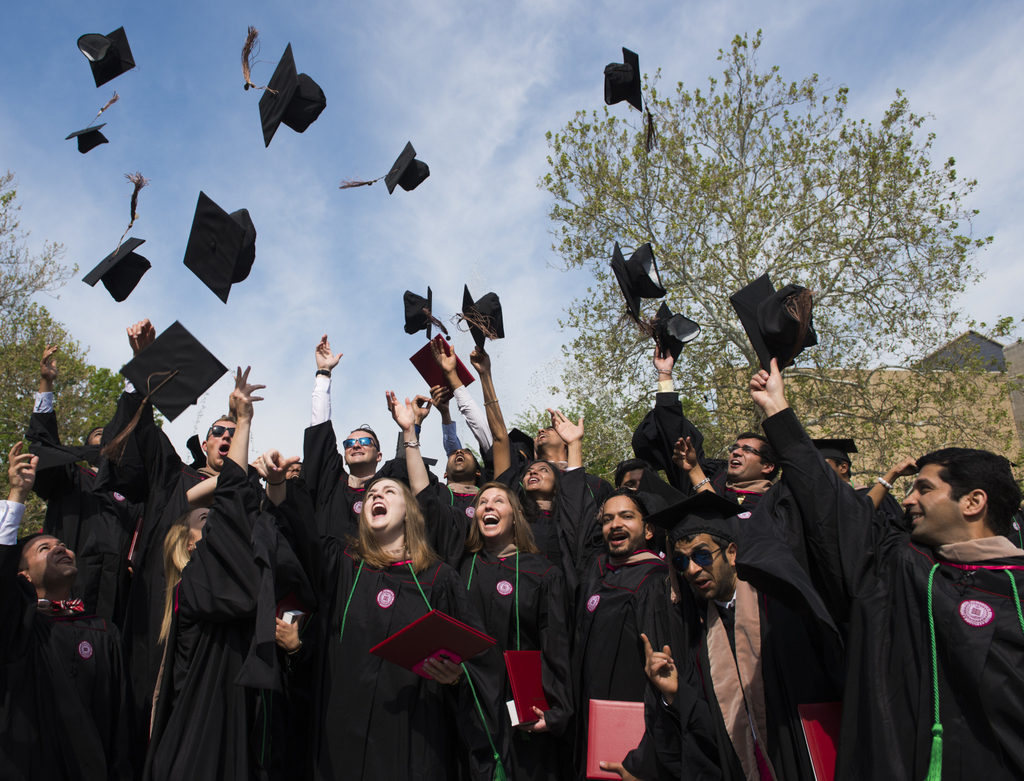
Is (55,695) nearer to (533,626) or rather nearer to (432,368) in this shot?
(533,626)

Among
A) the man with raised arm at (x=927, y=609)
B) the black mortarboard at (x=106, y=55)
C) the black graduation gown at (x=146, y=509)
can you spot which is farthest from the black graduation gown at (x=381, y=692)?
the black mortarboard at (x=106, y=55)

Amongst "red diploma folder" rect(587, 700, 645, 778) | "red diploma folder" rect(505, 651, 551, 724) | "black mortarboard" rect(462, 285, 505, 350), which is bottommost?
"red diploma folder" rect(587, 700, 645, 778)

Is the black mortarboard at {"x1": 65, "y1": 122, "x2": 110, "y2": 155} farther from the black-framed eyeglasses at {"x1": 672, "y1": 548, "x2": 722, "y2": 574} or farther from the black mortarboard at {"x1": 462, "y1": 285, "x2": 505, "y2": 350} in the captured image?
the black-framed eyeglasses at {"x1": 672, "y1": 548, "x2": 722, "y2": 574}

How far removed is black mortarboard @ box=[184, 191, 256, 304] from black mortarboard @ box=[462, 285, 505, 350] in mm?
1986

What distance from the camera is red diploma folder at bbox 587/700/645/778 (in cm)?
383

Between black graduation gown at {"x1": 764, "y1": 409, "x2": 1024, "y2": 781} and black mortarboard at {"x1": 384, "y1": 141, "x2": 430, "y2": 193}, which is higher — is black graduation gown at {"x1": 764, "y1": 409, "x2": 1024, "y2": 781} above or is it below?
below

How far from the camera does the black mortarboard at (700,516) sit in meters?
3.88

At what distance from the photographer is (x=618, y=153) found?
1998 centimetres

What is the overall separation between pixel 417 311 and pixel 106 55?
136 inches

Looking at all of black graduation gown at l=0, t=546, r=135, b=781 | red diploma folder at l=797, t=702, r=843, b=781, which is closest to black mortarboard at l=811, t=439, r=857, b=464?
red diploma folder at l=797, t=702, r=843, b=781

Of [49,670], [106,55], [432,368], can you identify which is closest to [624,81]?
[432,368]

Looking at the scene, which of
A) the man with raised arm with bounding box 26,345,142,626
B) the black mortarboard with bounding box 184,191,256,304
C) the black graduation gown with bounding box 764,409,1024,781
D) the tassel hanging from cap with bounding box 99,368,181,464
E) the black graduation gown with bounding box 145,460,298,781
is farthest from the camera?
the black mortarboard with bounding box 184,191,256,304

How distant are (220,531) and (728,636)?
2.50m

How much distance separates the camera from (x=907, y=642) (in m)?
2.93
